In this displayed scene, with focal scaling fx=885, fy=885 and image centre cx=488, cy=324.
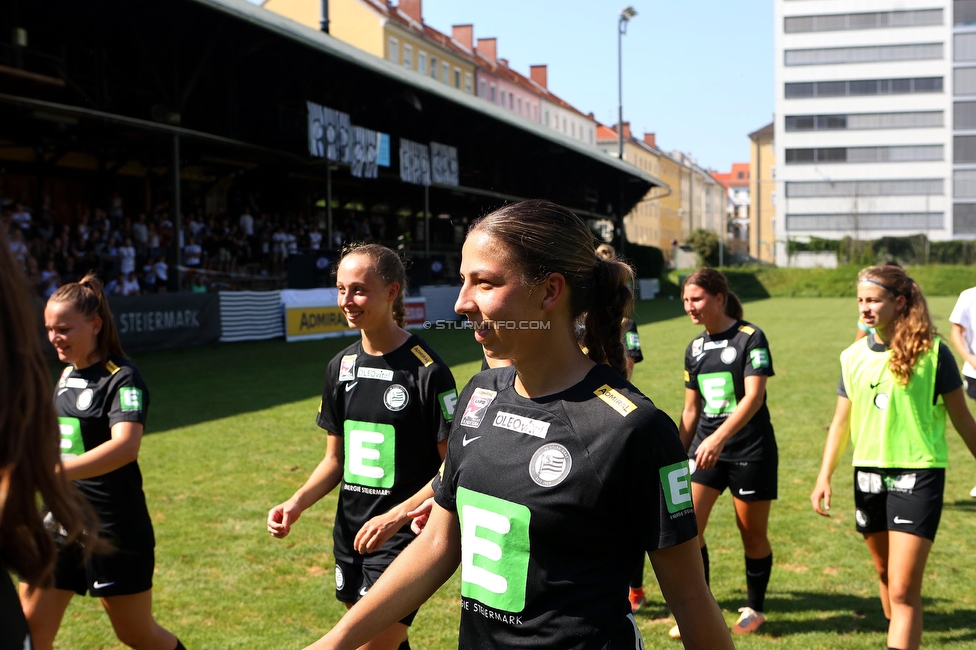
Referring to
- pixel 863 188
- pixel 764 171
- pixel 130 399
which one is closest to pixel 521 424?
pixel 130 399

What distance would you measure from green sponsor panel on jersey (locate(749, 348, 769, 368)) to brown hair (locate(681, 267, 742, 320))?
0.32 meters

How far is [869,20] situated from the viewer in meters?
85.1

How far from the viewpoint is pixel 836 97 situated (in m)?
86.1

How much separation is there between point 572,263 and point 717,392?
11.4 ft

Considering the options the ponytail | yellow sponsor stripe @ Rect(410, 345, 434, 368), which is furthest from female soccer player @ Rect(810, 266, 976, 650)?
the ponytail

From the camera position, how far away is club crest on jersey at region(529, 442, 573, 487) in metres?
2.11

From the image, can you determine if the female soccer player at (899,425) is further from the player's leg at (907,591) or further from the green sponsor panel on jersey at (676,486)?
the green sponsor panel on jersey at (676,486)

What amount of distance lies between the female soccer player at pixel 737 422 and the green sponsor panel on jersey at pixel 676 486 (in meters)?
3.16

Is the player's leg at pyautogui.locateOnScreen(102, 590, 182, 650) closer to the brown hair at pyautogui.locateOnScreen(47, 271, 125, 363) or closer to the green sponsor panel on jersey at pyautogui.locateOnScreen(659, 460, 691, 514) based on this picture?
the brown hair at pyautogui.locateOnScreen(47, 271, 125, 363)

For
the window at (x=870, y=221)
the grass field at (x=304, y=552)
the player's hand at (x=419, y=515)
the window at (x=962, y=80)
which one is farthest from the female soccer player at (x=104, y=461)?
the window at (x=962, y=80)

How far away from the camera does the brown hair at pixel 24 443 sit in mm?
1280

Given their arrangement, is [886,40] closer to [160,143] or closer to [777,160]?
[777,160]

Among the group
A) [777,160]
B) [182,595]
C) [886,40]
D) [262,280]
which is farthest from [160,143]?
[886,40]

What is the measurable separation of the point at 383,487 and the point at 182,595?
265 centimetres
